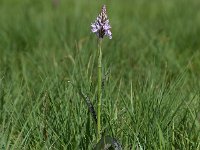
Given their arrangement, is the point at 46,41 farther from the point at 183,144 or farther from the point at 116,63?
the point at 183,144

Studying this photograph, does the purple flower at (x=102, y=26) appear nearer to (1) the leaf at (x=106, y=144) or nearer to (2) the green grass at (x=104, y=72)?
(2) the green grass at (x=104, y=72)

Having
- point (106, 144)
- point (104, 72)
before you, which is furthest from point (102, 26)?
point (104, 72)

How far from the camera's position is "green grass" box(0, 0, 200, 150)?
2178 mm

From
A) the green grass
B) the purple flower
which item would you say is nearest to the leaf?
the green grass

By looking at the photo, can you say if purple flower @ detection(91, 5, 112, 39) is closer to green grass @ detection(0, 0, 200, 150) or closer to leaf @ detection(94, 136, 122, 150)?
green grass @ detection(0, 0, 200, 150)

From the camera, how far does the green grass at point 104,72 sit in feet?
7.14

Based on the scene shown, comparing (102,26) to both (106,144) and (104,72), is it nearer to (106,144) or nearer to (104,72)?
(106,144)

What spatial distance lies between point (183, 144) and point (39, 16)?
3.15 meters

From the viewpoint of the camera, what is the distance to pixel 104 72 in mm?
2615

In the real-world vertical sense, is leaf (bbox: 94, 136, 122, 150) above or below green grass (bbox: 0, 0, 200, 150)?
below

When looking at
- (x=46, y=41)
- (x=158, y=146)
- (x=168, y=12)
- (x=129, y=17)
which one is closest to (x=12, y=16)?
A: (x=46, y=41)

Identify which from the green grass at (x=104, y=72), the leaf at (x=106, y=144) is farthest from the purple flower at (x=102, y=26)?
the leaf at (x=106, y=144)

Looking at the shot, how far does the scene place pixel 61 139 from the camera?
6.99 ft

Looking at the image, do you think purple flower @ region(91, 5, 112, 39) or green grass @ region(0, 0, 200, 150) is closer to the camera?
purple flower @ region(91, 5, 112, 39)
